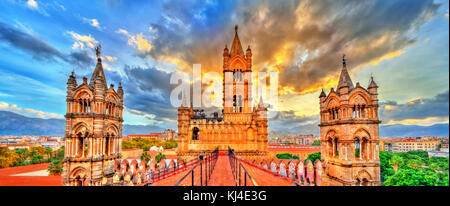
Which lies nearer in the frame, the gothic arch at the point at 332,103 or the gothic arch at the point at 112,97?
the gothic arch at the point at 112,97

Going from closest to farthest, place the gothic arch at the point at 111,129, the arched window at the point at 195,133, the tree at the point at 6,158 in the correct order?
the gothic arch at the point at 111,129, the arched window at the point at 195,133, the tree at the point at 6,158

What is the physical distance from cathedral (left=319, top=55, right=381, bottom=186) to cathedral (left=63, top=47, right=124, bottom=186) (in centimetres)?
2172

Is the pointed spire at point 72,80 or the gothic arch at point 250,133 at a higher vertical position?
the pointed spire at point 72,80

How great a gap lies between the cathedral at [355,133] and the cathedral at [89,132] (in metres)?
21.7

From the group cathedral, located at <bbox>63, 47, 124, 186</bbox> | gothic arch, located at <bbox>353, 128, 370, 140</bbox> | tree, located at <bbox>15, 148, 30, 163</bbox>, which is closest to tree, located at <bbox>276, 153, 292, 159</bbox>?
gothic arch, located at <bbox>353, 128, 370, 140</bbox>

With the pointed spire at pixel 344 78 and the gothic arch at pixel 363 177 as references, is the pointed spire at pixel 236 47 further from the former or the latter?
the gothic arch at pixel 363 177

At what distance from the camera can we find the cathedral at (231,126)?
31.5 metres

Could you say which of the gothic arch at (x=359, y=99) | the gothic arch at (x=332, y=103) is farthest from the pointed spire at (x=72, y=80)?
the gothic arch at (x=359, y=99)

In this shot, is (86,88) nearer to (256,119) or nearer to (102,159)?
Answer: (102,159)

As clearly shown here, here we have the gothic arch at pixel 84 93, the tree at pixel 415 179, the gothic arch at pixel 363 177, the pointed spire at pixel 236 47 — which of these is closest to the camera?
the gothic arch at pixel 363 177
